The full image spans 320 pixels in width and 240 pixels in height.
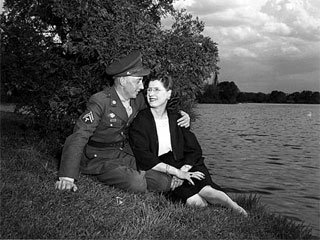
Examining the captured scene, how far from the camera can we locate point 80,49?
644cm

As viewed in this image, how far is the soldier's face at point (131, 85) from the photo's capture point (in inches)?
208

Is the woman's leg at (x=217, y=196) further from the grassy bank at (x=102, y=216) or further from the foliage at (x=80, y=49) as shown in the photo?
the foliage at (x=80, y=49)

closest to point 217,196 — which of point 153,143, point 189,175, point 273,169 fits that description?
point 189,175

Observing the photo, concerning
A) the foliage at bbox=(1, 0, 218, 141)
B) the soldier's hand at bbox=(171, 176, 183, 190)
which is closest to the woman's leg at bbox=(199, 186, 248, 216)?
the soldier's hand at bbox=(171, 176, 183, 190)

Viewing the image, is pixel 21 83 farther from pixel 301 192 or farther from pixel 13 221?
pixel 301 192

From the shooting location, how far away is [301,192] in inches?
350

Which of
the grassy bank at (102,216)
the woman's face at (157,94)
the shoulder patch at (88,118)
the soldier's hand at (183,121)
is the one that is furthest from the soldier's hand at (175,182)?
the shoulder patch at (88,118)

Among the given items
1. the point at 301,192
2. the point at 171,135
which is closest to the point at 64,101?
the point at 171,135

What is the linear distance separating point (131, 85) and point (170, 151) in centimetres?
92

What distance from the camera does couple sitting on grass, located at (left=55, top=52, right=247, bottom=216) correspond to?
516cm

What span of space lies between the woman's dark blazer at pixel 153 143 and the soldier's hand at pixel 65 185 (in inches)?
35.7

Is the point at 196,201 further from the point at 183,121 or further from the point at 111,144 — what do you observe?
the point at 111,144

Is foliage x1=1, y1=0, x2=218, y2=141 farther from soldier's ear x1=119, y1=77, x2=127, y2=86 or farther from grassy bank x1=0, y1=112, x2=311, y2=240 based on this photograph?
grassy bank x1=0, y1=112, x2=311, y2=240

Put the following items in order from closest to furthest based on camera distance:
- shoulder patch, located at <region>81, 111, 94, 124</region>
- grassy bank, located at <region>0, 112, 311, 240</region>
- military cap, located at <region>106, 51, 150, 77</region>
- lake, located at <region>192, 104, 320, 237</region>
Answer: grassy bank, located at <region>0, 112, 311, 240</region> < shoulder patch, located at <region>81, 111, 94, 124</region> < military cap, located at <region>106, 51, 150, 77</region> < lake, located at <region>192, 104, 320, 237</region>
